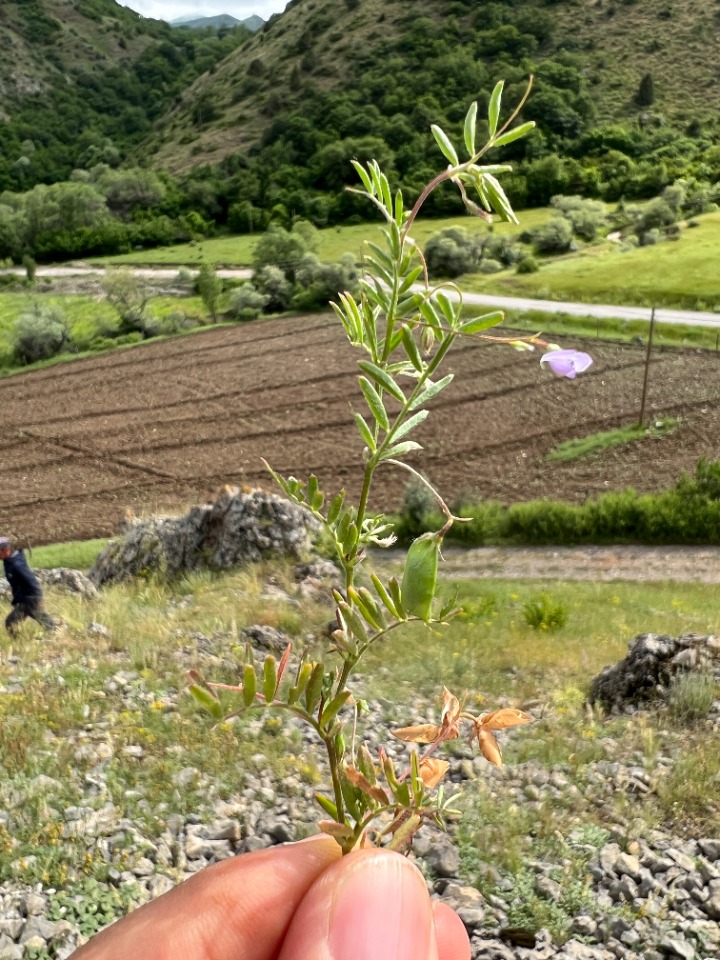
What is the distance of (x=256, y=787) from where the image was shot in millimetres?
4855

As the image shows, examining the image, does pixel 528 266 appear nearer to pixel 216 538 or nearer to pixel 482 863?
pixel 216 538

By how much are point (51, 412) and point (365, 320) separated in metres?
27.5

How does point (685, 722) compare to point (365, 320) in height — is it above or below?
below

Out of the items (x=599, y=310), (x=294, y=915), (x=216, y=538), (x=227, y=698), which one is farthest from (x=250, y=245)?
(x=294, y=915)

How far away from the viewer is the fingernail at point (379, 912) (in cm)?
138

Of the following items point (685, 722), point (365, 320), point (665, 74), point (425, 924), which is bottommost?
point (685, 722)

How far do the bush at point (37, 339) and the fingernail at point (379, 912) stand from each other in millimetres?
35551

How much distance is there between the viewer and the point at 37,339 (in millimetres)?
33469

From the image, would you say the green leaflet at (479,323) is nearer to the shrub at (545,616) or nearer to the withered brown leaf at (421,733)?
the withered brown leaf at (421,733)

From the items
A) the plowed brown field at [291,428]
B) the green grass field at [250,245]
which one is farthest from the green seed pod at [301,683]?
the green grass field at [250,245]

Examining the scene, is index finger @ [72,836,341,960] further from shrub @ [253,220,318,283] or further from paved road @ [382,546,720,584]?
shrub @ [253,220,318,283]

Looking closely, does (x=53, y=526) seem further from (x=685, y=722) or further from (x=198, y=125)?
(x=198, y=125)

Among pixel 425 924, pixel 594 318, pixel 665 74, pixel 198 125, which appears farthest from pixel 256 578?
pixel 198 125

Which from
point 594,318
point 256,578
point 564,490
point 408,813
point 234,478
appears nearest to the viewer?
point 408,813
